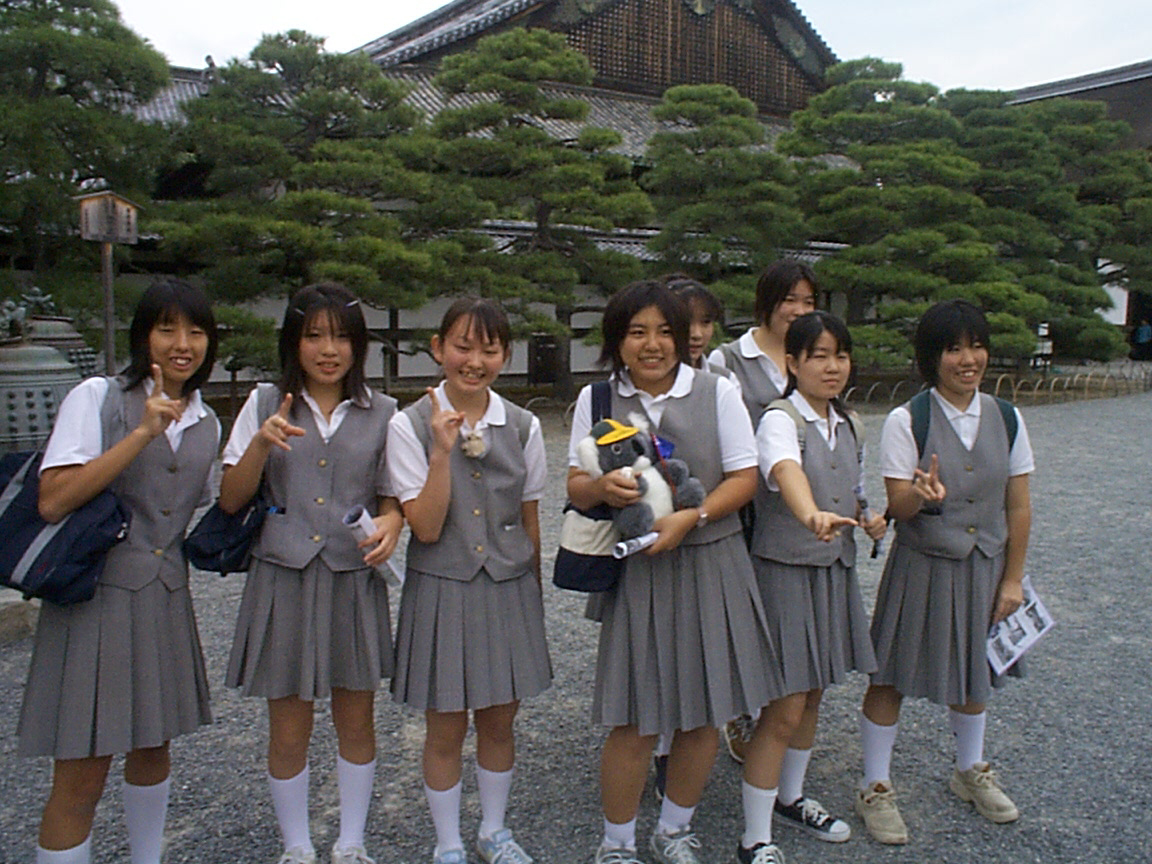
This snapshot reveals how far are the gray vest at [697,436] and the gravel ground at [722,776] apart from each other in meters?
0.84

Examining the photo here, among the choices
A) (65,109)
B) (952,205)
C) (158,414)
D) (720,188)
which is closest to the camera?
(158,414)

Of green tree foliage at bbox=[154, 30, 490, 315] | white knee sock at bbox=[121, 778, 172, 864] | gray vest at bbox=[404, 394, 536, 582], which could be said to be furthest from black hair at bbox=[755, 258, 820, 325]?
green tree foliage at bbox=[154, 30, 490, 315]

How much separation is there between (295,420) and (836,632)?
4.52 ft

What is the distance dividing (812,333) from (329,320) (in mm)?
1146

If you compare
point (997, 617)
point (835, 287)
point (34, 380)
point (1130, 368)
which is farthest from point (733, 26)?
point (997, 617)

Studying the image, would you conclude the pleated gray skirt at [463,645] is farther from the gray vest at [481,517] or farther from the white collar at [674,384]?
the white collar at [674,384]

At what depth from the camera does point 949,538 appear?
221cm

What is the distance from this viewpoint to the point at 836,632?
2143 mm

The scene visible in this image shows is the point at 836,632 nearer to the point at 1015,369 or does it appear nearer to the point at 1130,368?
the point at 1015,369

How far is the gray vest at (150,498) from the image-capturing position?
1833mm

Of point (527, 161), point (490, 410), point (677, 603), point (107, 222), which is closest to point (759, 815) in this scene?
point (677, 603)

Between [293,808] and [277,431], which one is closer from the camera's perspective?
[277,431]

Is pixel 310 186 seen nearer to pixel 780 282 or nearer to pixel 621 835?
pixel 780 282

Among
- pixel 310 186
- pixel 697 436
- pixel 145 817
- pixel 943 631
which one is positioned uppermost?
pixel 310 186
